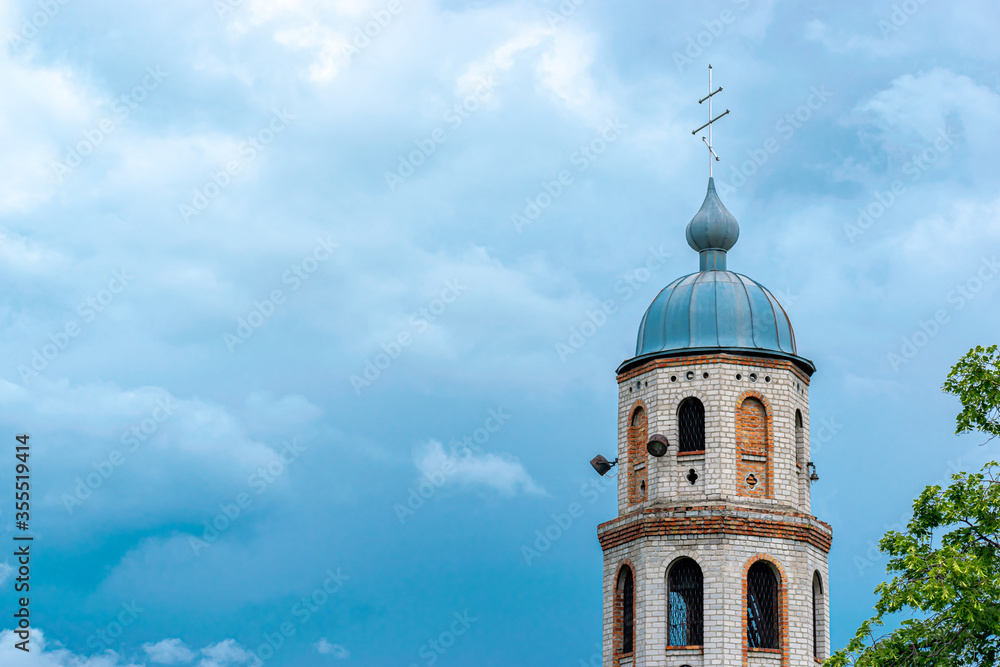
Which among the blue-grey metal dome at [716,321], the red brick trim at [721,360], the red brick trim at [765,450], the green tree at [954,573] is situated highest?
the blue-grey metal dome at [716,321]

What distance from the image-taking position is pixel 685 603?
41.8 m

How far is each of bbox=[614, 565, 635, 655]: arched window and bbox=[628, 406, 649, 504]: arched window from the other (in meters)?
2.16

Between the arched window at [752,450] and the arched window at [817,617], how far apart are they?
9.83ft

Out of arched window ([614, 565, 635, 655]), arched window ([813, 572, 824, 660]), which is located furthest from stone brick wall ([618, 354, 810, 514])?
arched window ([813, 572, 824, 660])

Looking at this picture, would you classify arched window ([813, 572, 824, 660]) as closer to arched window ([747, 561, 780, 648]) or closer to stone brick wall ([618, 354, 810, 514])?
arched window ([747, 561, 780, 648])

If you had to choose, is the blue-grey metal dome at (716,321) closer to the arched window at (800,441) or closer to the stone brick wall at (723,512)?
the stone brick wall at (723,512)

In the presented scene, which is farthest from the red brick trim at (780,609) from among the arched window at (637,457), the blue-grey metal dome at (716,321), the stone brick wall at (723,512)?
the blue-grey metal dome at (716,321)

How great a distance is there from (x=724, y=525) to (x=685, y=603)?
251cm

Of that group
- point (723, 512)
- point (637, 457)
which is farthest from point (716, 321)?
point (723, 512)

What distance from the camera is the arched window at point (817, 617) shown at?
41916 millimetres

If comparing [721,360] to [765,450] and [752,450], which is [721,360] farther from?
[765,450]

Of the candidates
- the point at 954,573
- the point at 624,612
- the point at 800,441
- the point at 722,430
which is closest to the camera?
the point at 954,573

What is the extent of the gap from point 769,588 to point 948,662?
11731 millimetres

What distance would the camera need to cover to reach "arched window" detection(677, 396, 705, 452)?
141 ft
